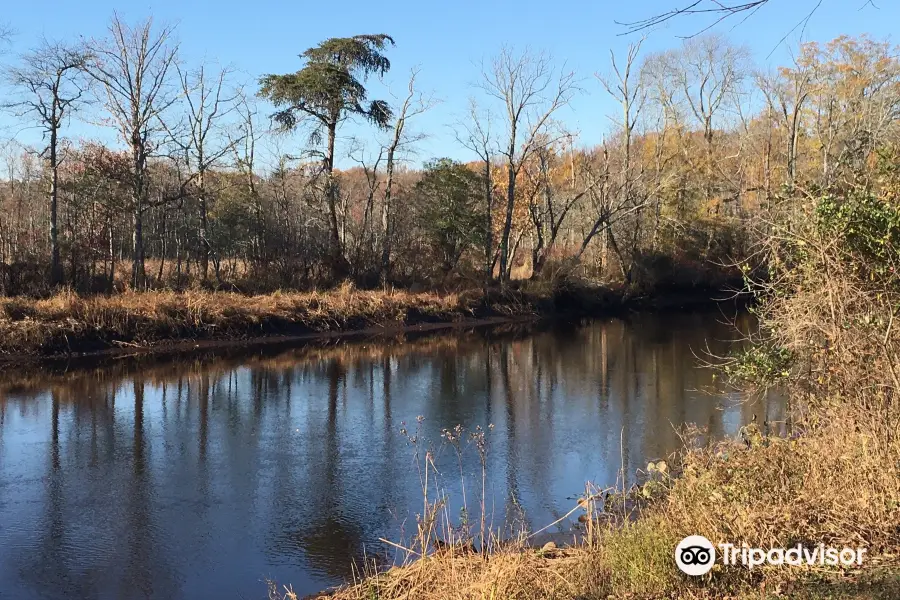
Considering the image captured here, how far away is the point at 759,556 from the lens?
4.47 m

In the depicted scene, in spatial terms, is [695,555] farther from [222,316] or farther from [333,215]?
[333,215]

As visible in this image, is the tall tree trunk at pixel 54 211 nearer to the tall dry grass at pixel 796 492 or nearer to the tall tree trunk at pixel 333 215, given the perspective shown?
the tall tree trunk at pixel 333 215

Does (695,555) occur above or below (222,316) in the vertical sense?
below

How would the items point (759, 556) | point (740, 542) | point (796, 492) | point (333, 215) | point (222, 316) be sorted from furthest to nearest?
point (333, 215), point (222, 316), point (796, 492), point (740, 542), point (759, 556)

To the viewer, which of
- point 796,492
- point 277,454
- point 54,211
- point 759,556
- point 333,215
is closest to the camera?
point 759,556

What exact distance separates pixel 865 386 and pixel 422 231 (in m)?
27.8

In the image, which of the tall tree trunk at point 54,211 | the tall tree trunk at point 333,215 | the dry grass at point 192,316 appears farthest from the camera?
the tall tree trunk at point 333,215

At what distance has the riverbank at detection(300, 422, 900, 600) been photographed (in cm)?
425

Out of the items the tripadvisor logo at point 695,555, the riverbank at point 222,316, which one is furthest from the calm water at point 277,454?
the tripadvisor logo at point 695,555

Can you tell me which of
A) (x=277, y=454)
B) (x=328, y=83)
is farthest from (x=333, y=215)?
(x=277, y=454)

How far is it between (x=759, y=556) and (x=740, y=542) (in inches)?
5.9

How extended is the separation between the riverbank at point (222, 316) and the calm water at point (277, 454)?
6.97 feet

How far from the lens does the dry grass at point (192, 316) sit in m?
18.0

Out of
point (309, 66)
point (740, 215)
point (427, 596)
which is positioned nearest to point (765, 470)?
point (427, 596)
